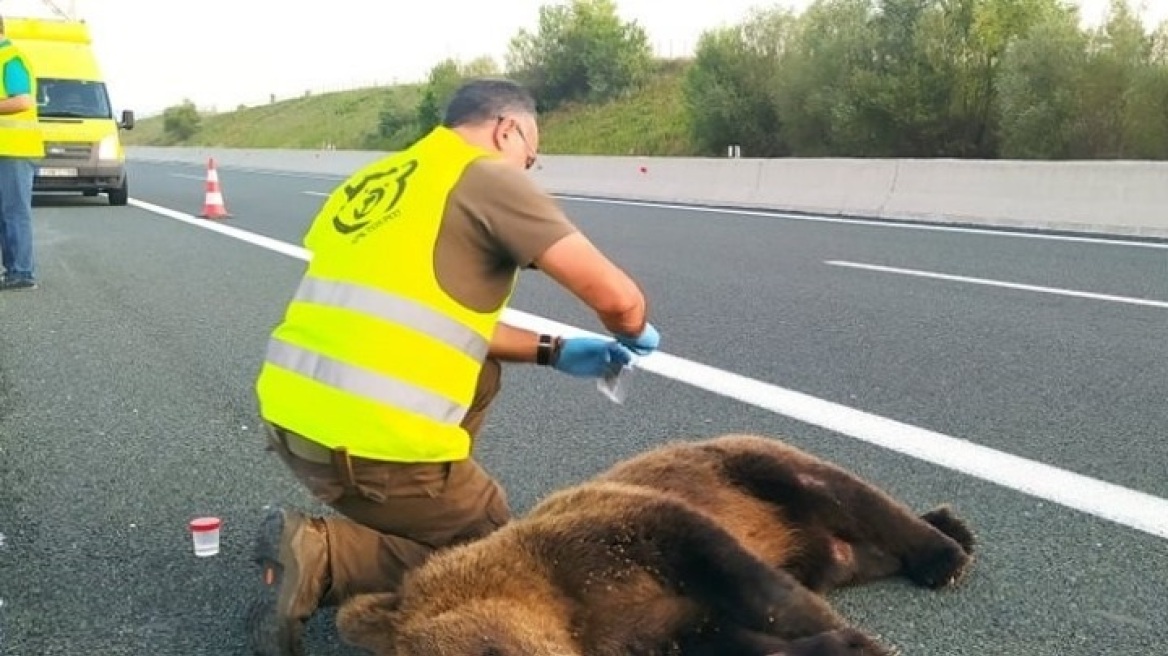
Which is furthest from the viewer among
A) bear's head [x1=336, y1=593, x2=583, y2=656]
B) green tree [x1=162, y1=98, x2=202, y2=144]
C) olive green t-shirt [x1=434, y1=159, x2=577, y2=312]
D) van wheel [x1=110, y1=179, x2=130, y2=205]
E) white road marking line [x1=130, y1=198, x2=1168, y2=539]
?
green tree [x1=162, y1=98, x2=202, y2=144]

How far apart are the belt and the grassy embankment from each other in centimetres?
3665

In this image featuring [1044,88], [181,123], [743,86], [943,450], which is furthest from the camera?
[181,123]

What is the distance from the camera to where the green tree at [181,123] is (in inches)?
3664

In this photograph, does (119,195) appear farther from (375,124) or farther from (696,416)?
(375,124)

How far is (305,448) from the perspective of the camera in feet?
10.7

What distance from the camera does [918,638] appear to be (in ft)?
10.3

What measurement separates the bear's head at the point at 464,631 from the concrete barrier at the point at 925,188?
11436mm

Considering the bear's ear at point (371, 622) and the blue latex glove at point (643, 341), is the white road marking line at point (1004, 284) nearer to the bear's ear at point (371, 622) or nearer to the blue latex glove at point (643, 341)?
the blue latex glove at point (643, 341)

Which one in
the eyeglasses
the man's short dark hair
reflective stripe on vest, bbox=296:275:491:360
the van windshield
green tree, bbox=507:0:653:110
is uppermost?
green tree, bbox=507:0:653:110

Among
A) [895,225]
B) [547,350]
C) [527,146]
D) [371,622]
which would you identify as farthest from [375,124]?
[371,622]

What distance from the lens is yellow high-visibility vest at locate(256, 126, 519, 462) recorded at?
3057mm

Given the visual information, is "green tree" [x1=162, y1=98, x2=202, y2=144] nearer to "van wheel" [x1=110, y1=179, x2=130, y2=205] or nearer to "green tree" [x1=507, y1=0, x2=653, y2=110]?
"green tree" [x1=507, y1=0, x2=653, y2=110]

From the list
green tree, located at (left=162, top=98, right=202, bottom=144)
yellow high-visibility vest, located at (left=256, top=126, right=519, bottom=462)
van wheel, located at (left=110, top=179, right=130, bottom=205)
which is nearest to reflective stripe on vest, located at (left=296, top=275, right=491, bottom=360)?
yellow high-visibility vest, located at (left=256, top=126, right=519, bottom=462)

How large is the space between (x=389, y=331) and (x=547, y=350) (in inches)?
30.3
